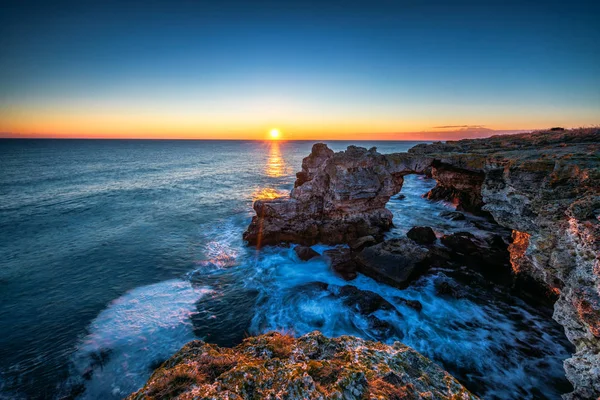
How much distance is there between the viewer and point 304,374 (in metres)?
5.08

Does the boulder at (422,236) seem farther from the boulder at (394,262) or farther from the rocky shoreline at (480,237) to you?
the boulder at (394,262)

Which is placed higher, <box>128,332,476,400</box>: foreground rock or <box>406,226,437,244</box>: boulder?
<box>128,332,476,400</box>: foreground rock

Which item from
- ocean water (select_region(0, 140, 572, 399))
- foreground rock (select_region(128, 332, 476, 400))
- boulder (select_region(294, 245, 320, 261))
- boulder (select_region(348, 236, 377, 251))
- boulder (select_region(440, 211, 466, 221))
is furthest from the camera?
boulder (select_region(440, 211, 466, 221))

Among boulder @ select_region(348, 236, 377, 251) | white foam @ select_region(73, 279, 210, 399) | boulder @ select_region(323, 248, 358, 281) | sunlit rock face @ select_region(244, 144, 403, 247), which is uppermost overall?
sunlit rock face @ select_region(244, 144, 403, 247)

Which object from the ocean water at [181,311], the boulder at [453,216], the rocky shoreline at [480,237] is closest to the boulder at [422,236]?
the rocky shoreline at [480,237]

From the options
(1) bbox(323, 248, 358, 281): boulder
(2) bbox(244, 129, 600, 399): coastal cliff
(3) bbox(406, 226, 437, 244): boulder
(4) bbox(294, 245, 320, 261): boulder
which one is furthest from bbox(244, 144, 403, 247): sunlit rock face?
(3) bbox(406, 226, 437, 244): boulder

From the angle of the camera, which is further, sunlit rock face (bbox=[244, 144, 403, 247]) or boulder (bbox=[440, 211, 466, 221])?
boulder (bbox=[440, 211, 466, 221])

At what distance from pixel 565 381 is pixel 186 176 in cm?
6823

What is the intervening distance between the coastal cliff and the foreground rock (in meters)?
6.74

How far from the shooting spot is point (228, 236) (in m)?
28.1

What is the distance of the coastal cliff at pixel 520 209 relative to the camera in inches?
336

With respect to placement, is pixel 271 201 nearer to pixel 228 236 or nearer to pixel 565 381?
→ pixel 228 236

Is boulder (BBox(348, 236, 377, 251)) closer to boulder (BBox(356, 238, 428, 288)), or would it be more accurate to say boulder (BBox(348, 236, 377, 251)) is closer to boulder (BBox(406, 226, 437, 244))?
boulder (BBox(356, 238, 428, 288))

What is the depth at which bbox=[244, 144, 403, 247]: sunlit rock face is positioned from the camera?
24438 mm
